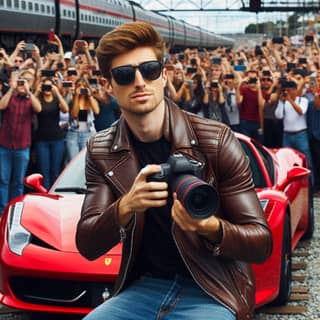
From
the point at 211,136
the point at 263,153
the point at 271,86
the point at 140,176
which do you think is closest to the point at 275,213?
the point at 263,153

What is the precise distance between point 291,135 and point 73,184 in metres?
5.56

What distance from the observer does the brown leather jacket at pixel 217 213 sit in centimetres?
254

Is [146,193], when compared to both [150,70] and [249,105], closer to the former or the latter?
[150,70]

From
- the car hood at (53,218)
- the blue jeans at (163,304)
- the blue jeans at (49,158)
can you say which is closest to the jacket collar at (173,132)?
the blue jeans at (163,304)

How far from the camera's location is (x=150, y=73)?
264cm

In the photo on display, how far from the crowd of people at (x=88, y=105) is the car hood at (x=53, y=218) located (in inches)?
146

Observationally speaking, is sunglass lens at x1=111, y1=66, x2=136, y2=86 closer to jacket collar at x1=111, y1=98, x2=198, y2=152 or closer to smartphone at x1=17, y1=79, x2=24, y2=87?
jacket collar at x1=111, y1=98, x2=198, y2=152

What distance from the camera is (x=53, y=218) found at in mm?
5676

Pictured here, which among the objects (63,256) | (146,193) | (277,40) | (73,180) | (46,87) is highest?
(277,40)

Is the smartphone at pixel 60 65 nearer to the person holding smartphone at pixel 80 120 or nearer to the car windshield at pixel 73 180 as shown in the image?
the person holding smartphone at pixel 80 120

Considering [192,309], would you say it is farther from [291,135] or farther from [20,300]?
[291,135]

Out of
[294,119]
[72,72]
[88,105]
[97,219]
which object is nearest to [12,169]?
[88,105]

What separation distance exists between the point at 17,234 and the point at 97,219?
2.99m

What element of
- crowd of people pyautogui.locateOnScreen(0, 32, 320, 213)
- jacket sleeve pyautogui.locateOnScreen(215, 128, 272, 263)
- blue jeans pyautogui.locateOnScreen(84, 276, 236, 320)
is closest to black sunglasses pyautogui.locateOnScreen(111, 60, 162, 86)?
jacket sleeve pyautogui.locateOnScreen(215, 128, 272, 263)
